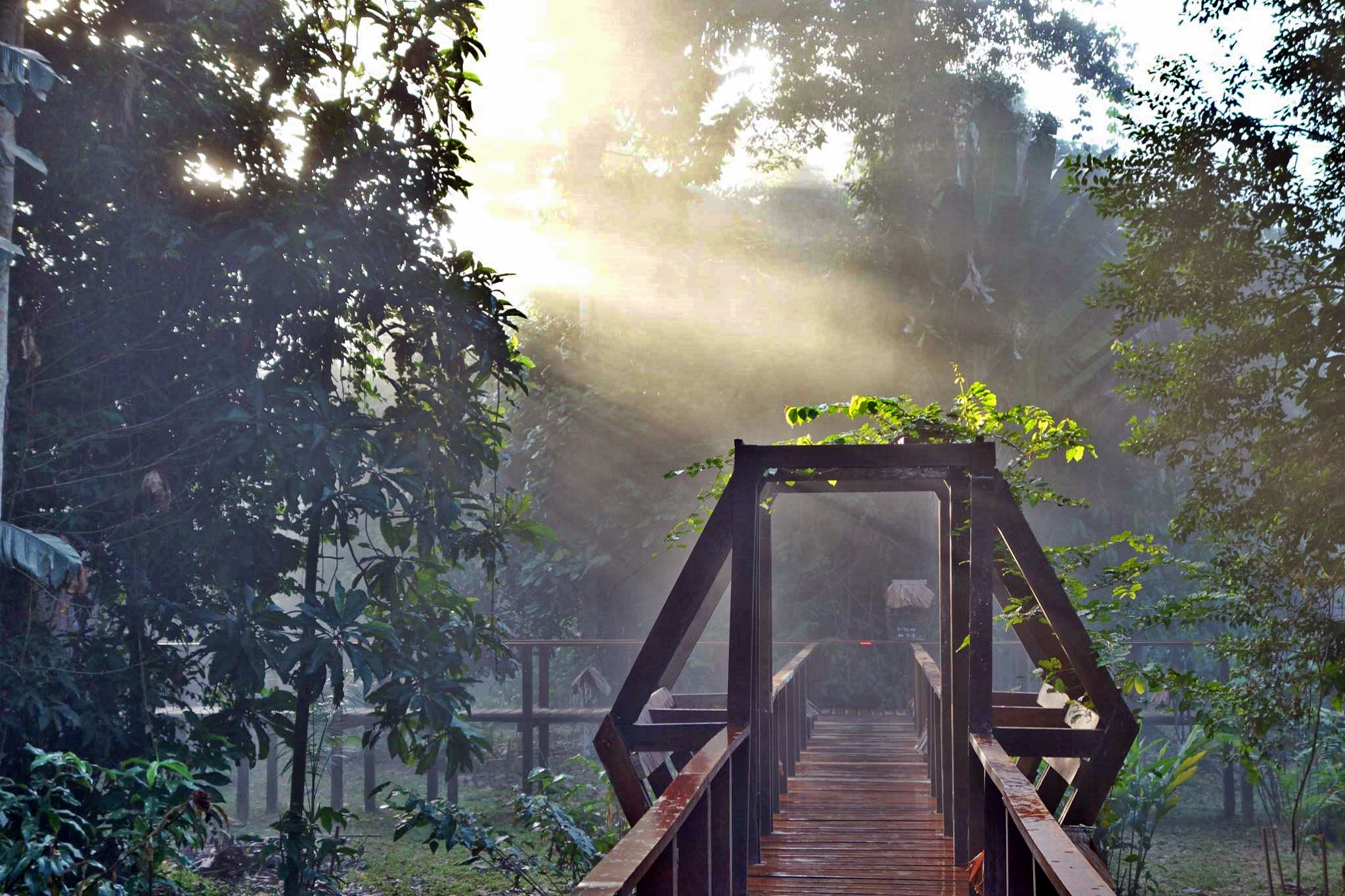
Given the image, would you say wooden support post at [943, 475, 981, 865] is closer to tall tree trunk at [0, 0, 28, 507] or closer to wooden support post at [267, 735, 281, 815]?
tall tree trunk at [0, 0, 28, 507]

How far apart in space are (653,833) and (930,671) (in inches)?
282

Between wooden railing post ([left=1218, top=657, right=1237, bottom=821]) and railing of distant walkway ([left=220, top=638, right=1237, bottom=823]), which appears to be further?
wooden railing post ([left=1218, top=657, right=1237, bottom=821])

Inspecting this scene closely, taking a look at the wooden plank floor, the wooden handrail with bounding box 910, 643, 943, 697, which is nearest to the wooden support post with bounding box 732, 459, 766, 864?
the wooden plank floor

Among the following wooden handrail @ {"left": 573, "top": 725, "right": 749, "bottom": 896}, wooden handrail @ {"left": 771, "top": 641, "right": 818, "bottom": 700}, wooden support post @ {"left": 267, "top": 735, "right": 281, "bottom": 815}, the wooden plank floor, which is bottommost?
wooden support post @ {"left": 267, "top": 735, "right": 281, "bottom": 815}

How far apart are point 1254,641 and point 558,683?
1644 cm

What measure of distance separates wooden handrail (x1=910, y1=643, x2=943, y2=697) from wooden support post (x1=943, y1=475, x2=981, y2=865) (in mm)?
1300

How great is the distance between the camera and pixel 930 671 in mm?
9578

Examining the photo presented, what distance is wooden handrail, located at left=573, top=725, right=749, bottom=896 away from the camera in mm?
2283

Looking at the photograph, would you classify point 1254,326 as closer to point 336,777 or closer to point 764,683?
point 764,683

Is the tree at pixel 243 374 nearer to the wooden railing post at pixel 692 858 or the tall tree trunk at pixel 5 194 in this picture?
the tall tree trunk at pixel 5 194

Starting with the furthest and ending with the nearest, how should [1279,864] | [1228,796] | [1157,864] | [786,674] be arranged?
[1228,796] → [1157,864] → [786,674] → [1279,864]

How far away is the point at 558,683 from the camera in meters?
22.6

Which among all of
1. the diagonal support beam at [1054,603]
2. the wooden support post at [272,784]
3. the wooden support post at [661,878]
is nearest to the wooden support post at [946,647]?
the diagonal support beam at [1054,603]

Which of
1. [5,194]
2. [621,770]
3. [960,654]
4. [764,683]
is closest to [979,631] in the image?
[960,654]
